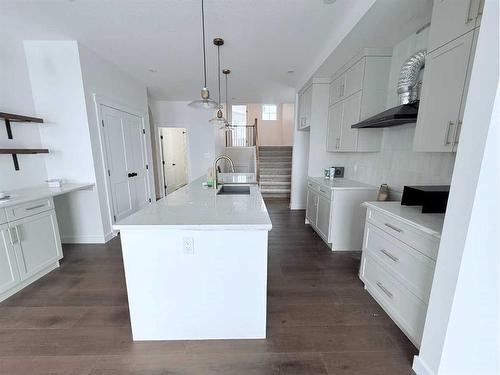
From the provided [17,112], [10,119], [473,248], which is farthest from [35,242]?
[473,248]

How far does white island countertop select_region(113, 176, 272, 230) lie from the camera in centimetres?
131

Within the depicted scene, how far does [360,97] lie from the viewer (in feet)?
8.70

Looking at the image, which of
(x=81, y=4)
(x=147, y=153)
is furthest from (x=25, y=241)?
(x=147, y=153)

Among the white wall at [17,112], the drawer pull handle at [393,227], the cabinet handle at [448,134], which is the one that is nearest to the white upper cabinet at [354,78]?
the cabinet handle at [448,134]

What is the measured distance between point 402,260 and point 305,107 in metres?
3.31

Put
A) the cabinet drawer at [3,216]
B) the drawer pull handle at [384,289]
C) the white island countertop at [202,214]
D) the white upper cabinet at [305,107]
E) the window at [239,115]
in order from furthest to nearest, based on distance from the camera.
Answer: the window at [239,115]
the white upper cabinet at [305,107]
the cabinet drawer at [3,216]
the drawer pull handle at [384,289]
the white island countertop at [202,214]

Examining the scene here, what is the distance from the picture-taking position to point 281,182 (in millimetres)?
6297

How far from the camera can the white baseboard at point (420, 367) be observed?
120 centimetres

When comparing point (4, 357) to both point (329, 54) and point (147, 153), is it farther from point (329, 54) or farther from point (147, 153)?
point (329, 54)

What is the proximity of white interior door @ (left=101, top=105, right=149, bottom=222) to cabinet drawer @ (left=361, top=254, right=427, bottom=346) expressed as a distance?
3.73 meters

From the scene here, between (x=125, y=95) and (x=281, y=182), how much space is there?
14.4 ft

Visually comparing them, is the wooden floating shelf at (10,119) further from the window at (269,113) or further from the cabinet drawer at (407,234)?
the window at (269,113)

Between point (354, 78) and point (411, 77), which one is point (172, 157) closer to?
point (354, 78)

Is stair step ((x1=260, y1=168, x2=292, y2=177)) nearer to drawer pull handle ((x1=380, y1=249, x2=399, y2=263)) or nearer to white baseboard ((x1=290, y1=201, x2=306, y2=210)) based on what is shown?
white baseboard ((x1=290, y1=201, x2=306, y2=210))
